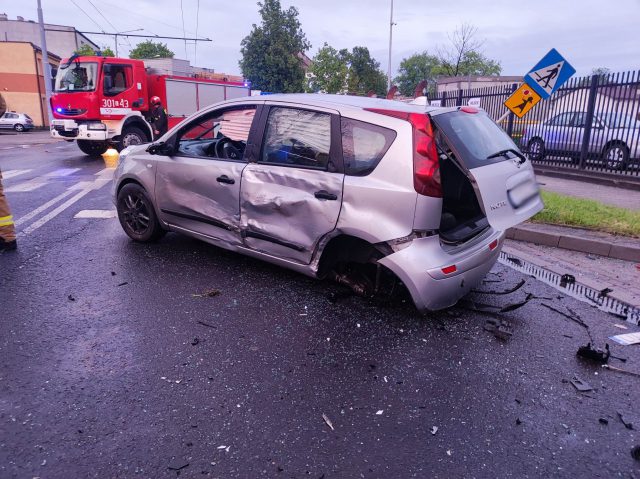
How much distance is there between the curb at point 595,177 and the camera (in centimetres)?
1106

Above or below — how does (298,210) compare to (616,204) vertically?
above

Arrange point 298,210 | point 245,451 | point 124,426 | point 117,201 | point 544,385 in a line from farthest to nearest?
point 117,201 → point 298,210 → point 544,385 → point 124,426 → point 245,451

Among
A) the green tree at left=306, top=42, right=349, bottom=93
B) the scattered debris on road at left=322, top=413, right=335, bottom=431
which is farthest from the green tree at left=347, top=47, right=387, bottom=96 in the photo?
the scattered debris on road at left=322, top=413, right=335, bottom=431

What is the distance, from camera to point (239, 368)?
124 inches

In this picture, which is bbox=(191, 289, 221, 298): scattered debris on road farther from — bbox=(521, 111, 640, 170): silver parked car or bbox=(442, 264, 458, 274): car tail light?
bbox=(521, 111, 640, 170): silver parked car

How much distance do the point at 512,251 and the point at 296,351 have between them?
3684mm

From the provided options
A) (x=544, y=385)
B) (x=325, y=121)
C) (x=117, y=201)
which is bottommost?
(x=544, y=385)

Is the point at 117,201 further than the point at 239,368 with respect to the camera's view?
Yes

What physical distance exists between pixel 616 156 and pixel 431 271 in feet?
35.6

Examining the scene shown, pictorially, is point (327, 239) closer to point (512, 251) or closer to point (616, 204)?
point (512, 251)

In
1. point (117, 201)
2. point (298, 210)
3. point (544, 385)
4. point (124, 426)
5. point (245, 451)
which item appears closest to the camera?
point (245, 451)

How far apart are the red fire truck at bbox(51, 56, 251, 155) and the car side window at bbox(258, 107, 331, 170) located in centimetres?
1211

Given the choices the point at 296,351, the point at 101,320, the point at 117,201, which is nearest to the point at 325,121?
the point at 296,351

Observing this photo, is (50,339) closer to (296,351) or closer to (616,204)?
(296,351)
